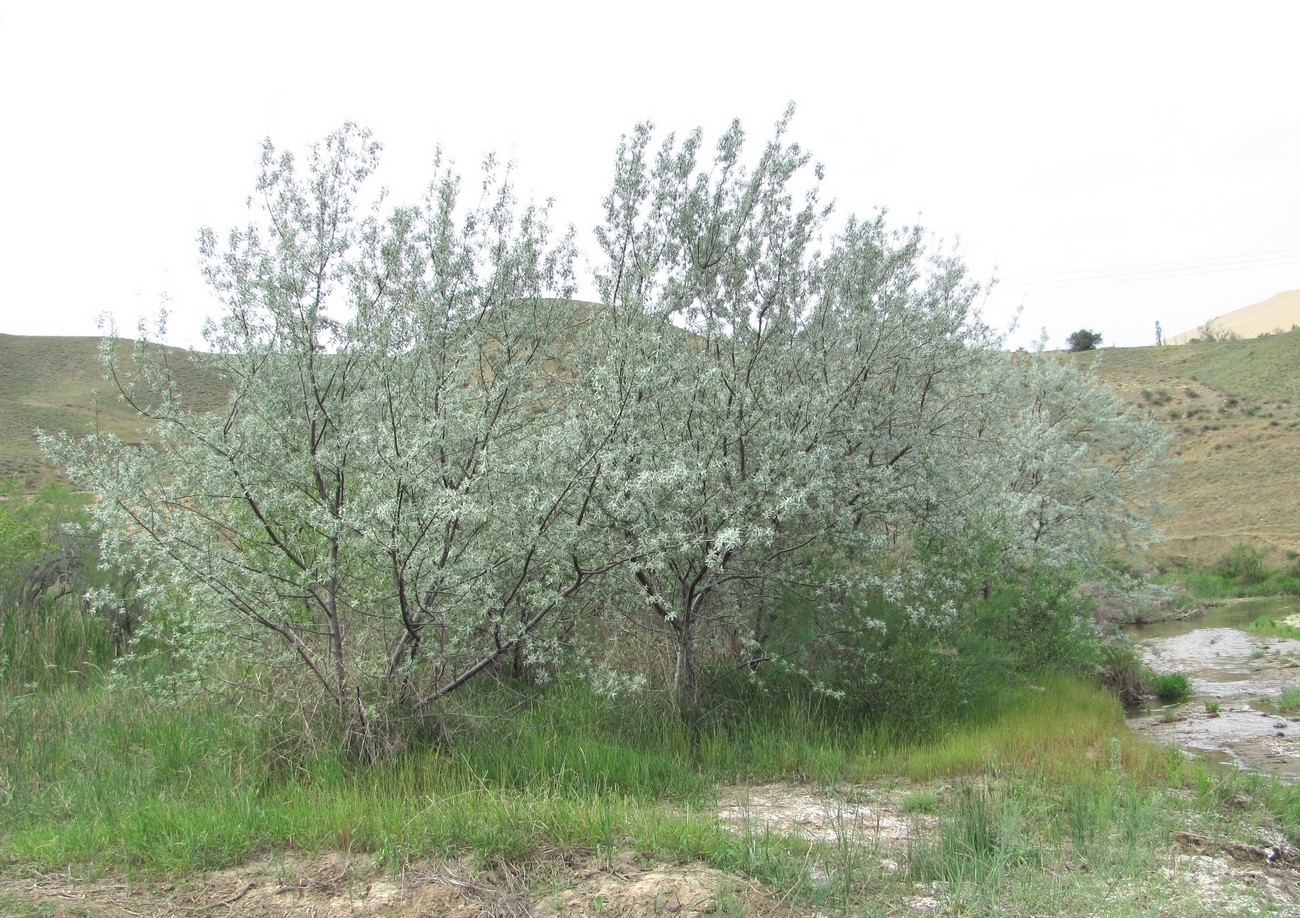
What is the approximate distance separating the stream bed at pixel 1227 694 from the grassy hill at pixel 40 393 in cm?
3007

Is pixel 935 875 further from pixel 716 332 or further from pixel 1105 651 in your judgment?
pixel 1105 651

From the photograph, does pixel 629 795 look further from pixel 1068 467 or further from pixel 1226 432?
pixel 1226 432

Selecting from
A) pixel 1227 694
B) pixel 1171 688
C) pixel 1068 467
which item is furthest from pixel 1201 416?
pixel 1171 688

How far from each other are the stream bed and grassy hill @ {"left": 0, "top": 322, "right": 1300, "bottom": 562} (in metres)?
13.8

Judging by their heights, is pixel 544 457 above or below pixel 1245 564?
above

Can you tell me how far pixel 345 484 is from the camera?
689cm

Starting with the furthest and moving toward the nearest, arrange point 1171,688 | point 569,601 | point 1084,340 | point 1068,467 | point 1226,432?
Result: point 1084,340 < point 1226,432 < point 1068,467 < point 1171,688 < point 569,601

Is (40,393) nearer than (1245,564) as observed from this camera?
No

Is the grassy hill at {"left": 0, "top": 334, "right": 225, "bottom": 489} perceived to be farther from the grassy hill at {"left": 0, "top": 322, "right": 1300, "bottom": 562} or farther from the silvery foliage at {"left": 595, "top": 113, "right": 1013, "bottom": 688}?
the silvery foliage at {"left": 595, "top": 113, "right": 1013, "bottom": 688}

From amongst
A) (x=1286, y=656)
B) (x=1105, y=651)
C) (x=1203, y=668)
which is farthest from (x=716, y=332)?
(x=1286, y=656)

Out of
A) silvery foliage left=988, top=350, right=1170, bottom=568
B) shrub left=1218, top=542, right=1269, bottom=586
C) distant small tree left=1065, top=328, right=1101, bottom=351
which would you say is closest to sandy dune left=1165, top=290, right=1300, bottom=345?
distant small tree left=1065, top=328, right=1101, bottom=351

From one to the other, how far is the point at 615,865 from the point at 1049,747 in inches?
204

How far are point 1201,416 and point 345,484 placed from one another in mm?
62549

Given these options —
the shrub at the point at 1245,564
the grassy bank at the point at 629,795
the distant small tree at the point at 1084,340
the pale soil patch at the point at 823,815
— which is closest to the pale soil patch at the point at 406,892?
the grassy bank at the point at 629,795
